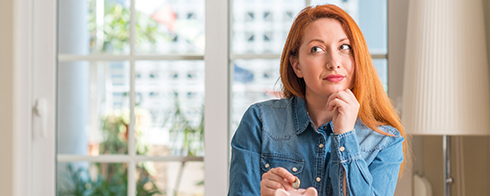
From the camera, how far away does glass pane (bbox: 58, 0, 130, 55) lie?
6.90ft

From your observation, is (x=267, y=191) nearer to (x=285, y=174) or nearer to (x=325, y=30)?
(x=285, y=174)

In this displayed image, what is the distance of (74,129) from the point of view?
2.12m

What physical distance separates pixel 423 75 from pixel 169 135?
1050 mm

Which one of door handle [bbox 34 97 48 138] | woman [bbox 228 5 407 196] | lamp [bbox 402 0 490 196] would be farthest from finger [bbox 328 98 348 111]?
door handle [bbox 34 97 48 138]

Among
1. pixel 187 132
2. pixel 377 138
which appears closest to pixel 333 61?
pixel 377 138

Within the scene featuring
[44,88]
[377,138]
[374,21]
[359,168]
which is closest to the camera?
[359,168]

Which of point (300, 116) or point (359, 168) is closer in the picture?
point (359, 168)

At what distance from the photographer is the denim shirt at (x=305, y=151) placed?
1152 millimetres

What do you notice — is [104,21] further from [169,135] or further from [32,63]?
[169,135]

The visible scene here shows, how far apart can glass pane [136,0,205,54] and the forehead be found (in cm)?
93

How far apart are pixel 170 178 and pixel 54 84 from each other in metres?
0.62

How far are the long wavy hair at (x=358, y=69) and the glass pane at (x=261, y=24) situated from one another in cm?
72

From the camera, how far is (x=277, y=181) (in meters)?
1.05

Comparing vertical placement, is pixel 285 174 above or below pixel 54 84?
below
